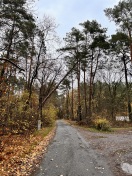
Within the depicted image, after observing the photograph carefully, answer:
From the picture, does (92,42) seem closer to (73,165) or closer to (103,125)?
(103,125)

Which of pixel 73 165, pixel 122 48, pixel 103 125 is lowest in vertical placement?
pixel 73 165

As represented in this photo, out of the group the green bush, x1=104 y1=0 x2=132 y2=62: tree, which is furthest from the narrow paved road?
x1=104 y1=0 x2=132 y2=62: tree

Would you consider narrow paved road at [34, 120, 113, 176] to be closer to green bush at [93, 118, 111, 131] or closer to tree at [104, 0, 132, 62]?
green bush at [93, 118, 111, 131]

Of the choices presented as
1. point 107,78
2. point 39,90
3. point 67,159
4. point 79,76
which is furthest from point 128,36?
point 67,159

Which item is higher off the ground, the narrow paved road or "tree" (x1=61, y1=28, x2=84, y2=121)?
"tree" (x1=61, y1=28, x2=84, y2=121)

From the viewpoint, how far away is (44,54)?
23.5m

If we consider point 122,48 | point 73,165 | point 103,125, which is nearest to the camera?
point 73,165

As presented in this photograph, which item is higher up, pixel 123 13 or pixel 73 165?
pixel 123 13

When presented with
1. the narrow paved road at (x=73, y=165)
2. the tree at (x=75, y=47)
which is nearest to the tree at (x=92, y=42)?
the tree at (x=75, y=47)

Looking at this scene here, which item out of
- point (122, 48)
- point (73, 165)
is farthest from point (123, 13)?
point (73, 165)

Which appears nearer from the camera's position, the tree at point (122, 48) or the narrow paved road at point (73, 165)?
the narrow paved road at point (73, 165)

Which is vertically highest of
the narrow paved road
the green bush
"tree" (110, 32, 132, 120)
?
"tree" (110, 32, 132, 120)

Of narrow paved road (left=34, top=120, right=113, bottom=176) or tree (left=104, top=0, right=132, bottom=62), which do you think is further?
tree (left=104, top=0, right=132, bottom=62)

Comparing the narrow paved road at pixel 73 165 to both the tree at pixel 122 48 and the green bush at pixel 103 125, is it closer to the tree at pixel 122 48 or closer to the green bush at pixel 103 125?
the green bush at pixel 103 125
